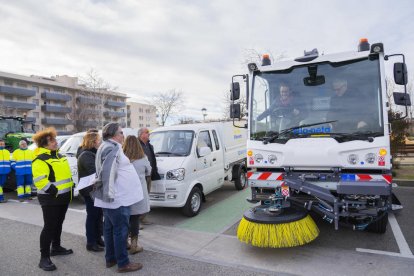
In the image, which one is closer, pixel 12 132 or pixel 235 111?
pixel 235 111

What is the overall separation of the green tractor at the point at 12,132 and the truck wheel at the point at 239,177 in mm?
7765

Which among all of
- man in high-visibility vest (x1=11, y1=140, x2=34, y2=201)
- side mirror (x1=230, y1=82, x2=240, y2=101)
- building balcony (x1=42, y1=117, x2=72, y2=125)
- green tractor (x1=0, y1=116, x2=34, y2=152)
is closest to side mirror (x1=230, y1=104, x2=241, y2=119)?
side mirror (x1=230, y1=82, x2=240, y2=101)

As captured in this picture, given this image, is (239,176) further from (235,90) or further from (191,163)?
(235,90)

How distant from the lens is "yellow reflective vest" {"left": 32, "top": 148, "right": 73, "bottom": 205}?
13.9ft

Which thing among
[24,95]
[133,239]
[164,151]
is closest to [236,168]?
[164,151]

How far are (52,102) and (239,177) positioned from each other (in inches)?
2664

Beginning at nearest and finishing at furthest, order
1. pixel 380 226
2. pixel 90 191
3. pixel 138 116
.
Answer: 1. pixel 90 191
2. pixel 380 226
3. pixel 138 116

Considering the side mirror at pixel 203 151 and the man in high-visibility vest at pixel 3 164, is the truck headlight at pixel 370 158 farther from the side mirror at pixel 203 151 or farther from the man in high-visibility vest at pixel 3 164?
the man in high-visibility vest at pixel 3 164

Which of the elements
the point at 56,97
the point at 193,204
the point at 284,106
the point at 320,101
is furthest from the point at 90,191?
the point at 56,97

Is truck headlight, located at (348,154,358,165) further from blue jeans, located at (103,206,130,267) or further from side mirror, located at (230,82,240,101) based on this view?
blue jeans, located at (103,206,130,267)

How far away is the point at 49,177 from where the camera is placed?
14.1 feet

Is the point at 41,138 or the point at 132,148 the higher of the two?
the point at 41,138

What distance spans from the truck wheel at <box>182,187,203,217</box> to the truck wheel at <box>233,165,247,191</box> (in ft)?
7.12

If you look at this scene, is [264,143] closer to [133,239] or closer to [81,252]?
[133,239]
